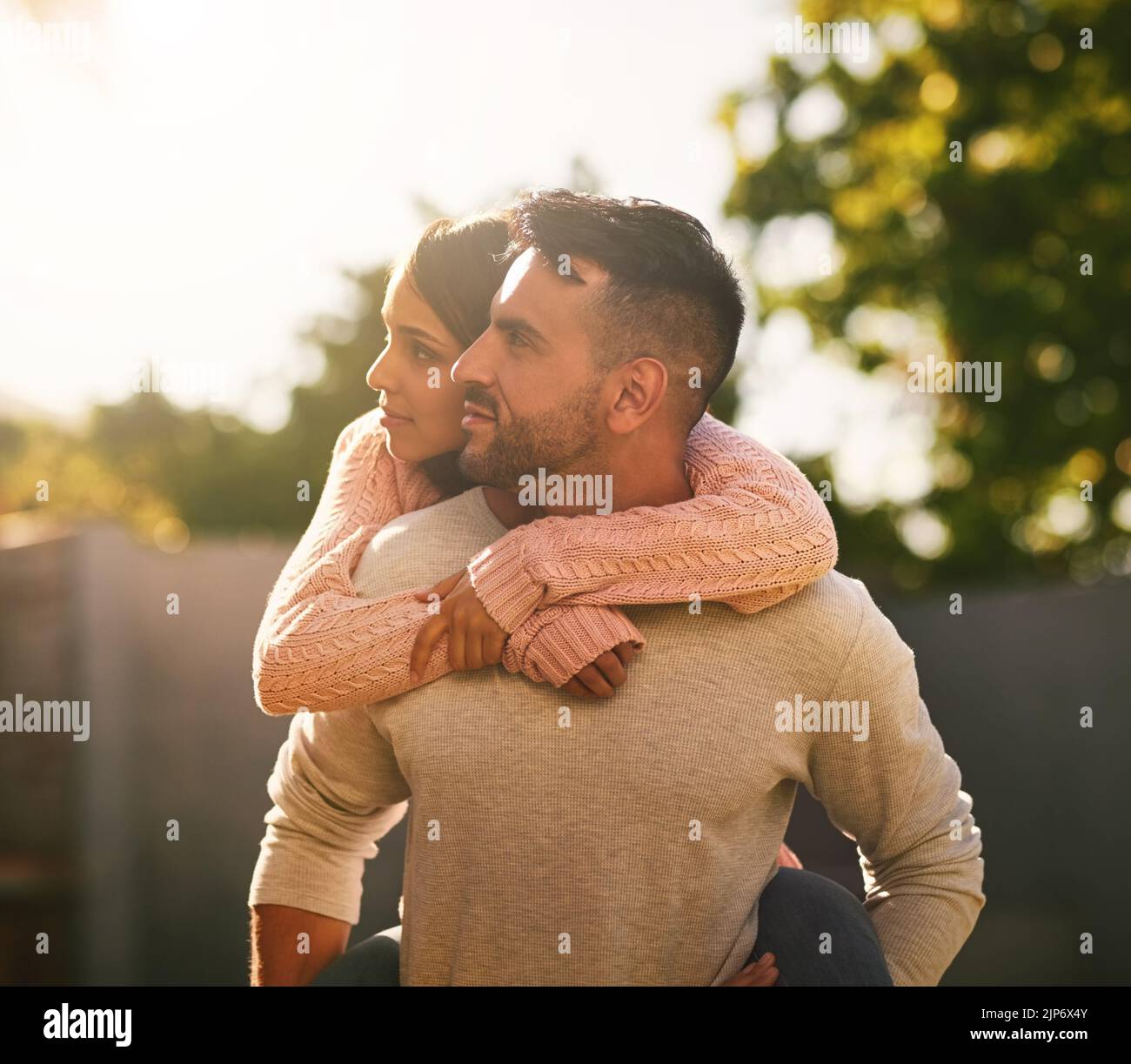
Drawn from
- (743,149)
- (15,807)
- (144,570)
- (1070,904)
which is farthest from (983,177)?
(15,807)

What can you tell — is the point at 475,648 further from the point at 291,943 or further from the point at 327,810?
the point at 291,943

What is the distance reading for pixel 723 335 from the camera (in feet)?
5.87

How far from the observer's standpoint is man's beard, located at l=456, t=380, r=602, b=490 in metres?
1.69

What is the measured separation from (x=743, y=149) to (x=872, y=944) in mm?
9550

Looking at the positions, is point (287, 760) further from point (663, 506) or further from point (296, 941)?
point (663, 506)

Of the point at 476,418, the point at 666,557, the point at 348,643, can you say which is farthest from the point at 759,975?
the point at 476,418

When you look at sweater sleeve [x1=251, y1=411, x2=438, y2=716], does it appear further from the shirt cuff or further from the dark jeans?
the dark jeans

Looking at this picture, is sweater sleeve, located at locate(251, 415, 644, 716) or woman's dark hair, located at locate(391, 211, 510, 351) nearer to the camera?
sweater sleeve, located at locate(251, 415, 644, 716)

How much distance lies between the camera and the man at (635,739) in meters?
1.64

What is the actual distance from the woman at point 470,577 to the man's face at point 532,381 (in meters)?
0.10

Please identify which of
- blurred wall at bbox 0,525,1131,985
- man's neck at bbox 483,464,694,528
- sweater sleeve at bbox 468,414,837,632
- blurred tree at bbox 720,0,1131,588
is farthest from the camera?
blurred tree at bbox 720,0,1131,588

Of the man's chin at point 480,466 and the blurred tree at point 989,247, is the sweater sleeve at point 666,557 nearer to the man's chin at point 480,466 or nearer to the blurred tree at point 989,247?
the man's chin at point 480,466

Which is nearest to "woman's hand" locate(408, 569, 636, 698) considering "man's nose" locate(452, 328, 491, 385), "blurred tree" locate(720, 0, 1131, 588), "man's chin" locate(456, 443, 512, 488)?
"man's chin" locate(456, 443, 512, 488)

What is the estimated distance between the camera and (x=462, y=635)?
164cm
